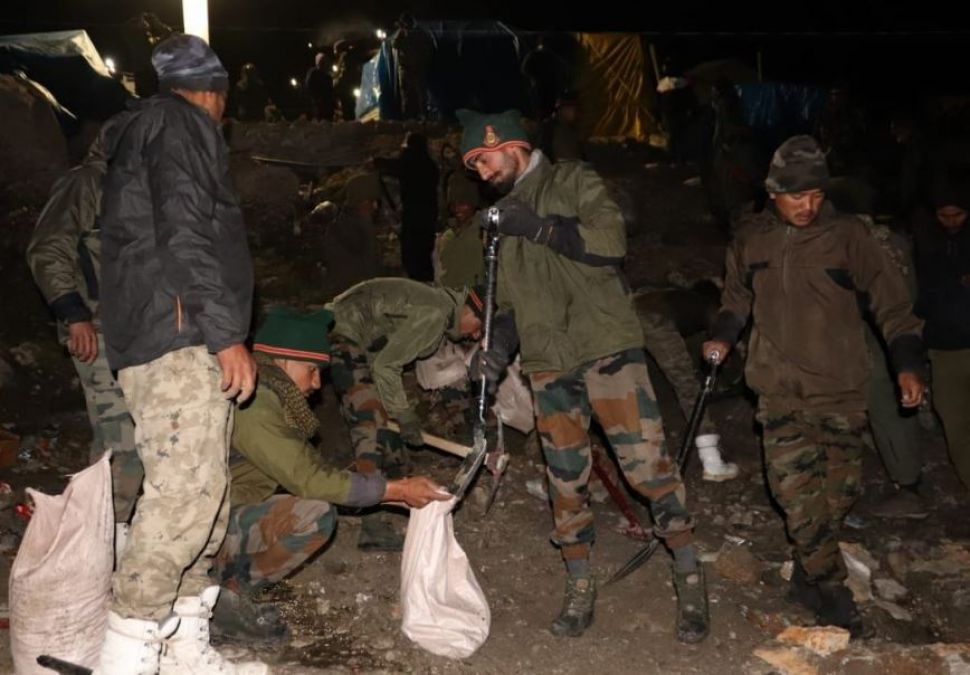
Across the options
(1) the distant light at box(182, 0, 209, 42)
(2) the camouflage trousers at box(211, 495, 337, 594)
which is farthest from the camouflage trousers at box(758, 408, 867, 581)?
(1) the distant light at box(182, 0, 209, 42)

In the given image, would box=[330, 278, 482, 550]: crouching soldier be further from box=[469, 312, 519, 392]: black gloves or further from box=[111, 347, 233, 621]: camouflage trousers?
box=[111, 347, 233, 621]: camouflage trousers

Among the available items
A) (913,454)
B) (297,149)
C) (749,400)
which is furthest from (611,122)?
(913,454)

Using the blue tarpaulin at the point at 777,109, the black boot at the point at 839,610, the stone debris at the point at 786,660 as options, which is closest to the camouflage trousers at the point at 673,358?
the black boot at the point at 839,610

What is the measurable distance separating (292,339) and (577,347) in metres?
1.18

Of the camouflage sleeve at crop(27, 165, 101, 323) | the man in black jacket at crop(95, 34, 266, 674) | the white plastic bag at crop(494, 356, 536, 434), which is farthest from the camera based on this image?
the white plastic bag at crop(494, 356, 536, 434)

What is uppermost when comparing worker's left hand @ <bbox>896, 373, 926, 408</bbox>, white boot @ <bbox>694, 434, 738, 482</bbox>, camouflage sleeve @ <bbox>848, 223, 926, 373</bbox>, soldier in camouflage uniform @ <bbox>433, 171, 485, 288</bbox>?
camouflage sleeve @ <bbox>848, 223, 926, 373</bbox>

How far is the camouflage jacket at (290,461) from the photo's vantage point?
330 centimetres

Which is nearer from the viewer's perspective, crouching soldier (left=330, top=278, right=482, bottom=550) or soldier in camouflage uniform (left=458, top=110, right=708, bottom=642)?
soldier in camouflage uniform (left=458, top=110, right=708, bottom=642)

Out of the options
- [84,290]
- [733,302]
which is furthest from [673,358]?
[84,290]

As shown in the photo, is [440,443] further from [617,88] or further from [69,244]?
[617,88]

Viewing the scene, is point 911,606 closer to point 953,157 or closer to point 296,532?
point 953,157

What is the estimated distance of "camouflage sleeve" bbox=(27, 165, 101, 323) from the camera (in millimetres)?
4004

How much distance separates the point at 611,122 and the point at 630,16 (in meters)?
5.46

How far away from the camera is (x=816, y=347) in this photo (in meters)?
3.98
